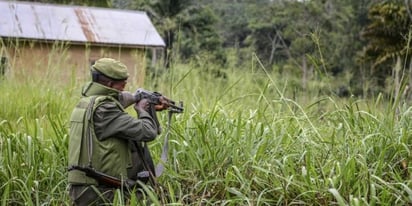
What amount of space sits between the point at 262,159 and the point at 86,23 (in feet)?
49.6

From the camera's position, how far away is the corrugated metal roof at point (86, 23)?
16094 mm

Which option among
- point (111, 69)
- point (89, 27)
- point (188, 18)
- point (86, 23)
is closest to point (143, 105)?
point (111, 69)

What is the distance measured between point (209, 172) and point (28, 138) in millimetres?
1342

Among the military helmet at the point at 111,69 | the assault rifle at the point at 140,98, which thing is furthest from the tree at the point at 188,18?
the military helmet at the point at 111,69

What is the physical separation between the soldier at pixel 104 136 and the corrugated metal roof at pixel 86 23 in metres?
12.5

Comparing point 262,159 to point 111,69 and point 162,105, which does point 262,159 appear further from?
point 111,69

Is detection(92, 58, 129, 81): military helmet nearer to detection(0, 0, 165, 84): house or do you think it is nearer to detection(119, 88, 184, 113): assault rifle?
detection(119, 88, 184, 113): assault rifle

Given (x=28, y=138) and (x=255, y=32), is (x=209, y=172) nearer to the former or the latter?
(x=28, y=138)

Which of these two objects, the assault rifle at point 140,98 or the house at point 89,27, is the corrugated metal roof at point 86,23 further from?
the assault rifle at point 140,98

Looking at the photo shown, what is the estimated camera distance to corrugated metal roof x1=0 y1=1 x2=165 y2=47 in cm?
1609

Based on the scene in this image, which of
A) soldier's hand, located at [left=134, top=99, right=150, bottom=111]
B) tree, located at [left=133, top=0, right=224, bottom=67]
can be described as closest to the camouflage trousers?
soldier's hand, located at [left=134, top=99, right=150, bottom=111]

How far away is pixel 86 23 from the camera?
17.4 meters

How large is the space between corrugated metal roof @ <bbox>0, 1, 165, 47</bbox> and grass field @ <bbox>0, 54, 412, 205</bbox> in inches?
471

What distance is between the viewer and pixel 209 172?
3.39 meters
